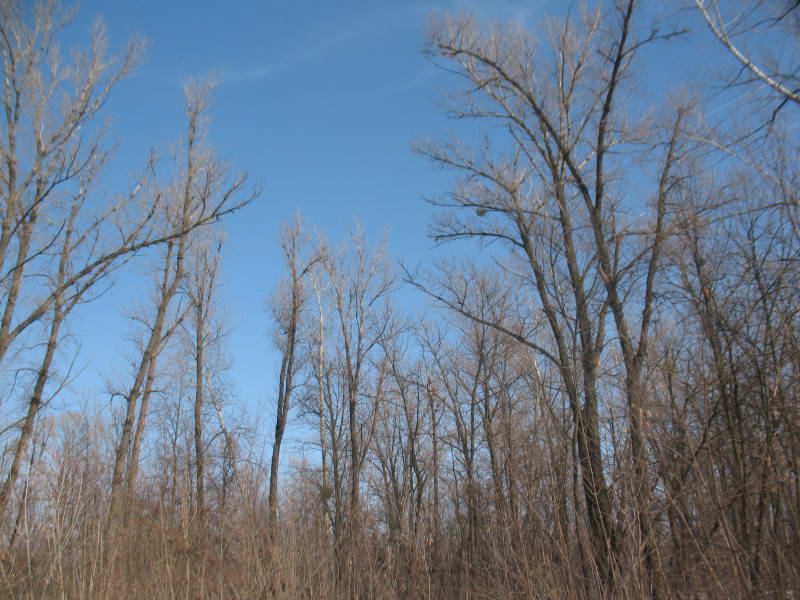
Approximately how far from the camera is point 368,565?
8.31 m

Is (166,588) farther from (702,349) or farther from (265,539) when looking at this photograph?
(702,349)

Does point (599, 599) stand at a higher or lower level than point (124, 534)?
lower

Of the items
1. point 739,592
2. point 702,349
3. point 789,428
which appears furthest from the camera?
point 702,349

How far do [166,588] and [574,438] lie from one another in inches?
183

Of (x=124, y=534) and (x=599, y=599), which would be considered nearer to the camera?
(x=599, y=599)

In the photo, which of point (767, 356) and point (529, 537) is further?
point (529, 537)

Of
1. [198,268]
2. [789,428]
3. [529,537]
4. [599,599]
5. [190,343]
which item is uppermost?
[198,268]

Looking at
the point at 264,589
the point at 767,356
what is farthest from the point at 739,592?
the point at 264,589

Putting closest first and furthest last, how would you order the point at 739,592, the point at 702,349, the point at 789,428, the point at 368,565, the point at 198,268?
the point at 739,592 → the point at 789,428 → the point at 702,349 → the point at 368,565 → the point at 198,268

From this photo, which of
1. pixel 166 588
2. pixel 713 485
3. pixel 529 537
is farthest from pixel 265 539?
pixel 713 485

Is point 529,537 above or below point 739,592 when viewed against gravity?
above

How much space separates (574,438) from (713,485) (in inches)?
62.8

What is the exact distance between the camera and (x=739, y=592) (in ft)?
16.0

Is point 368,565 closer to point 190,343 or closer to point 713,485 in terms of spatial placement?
point 713,485
